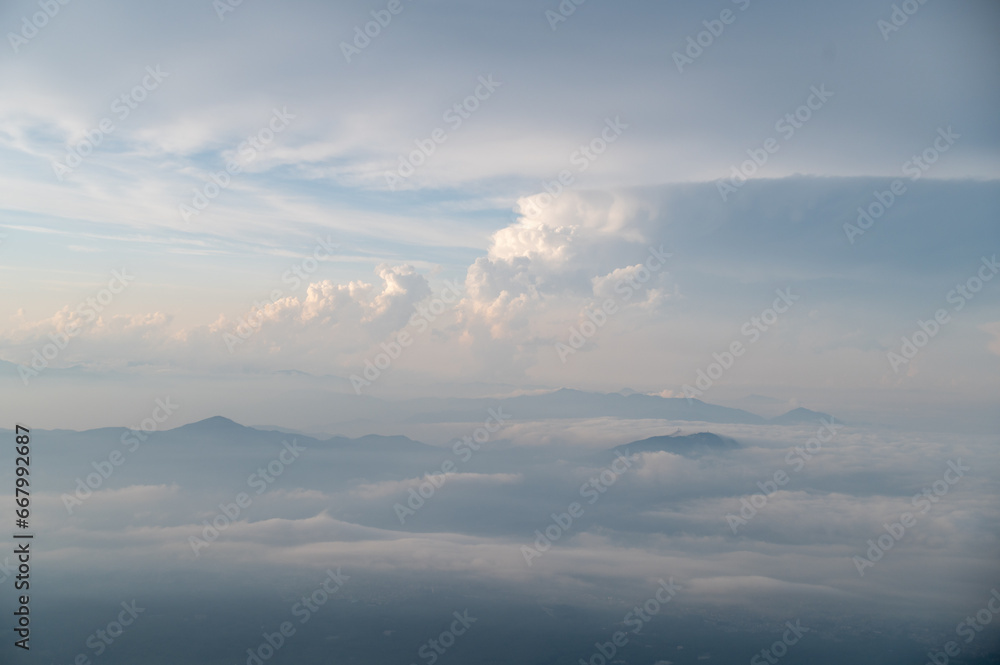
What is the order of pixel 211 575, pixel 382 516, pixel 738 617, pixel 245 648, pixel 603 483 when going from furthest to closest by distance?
1. pixel 603 483
2. pixel 382 516
3. pixel 211 575
4. pixel 738 617
5. pixel 245 648

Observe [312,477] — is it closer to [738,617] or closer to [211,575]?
[211,575]

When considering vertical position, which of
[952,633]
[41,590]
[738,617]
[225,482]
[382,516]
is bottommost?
[952,633]

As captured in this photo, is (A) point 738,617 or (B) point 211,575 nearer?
(A) point 738,617

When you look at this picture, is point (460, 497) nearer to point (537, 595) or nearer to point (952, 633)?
point (537, 595)

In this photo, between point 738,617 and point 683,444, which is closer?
point 738,617

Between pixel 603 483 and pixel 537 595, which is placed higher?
pixel 603 483

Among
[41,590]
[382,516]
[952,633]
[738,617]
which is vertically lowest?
[952,633]

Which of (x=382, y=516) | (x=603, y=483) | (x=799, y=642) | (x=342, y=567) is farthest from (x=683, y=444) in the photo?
(x=342, y=567)

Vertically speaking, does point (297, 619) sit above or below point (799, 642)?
above

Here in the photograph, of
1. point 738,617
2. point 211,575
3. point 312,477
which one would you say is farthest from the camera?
point 312,477

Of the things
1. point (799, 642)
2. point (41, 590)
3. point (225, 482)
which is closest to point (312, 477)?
point (225, 482)
